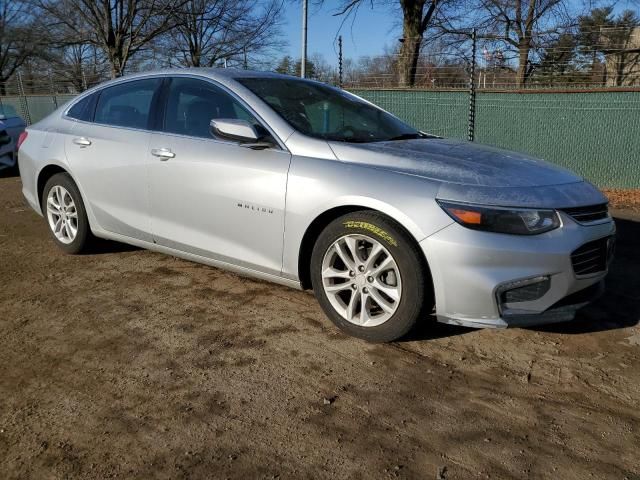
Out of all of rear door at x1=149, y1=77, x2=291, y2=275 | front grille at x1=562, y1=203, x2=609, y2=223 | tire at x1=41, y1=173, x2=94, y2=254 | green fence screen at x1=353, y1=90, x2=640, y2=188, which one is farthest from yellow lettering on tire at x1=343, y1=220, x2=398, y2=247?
green fence screen at x1=353, y1=90, x2=640, y2=188

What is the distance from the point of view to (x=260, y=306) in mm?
3719

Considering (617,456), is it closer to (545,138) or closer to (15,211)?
(15,211)

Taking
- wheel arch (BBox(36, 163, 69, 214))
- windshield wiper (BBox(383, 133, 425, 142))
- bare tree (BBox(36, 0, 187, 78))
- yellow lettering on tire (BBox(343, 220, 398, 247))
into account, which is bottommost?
yellow lettering on tire (BBox(343, 220, 398, 247))

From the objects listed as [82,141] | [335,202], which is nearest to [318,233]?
[335,202]

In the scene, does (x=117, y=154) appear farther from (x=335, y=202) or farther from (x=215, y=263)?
(x=335, y=202)

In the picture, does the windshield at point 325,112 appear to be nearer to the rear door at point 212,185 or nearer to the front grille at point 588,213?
the rear door at point 212,185

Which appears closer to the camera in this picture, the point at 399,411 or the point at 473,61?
the point at 399,411

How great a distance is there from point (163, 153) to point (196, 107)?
1.33ft

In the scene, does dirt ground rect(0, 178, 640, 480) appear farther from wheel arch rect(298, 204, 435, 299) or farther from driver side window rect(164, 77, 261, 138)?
driver side window rect(164, 77, 261, 138)

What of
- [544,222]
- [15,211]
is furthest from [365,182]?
[15,211]

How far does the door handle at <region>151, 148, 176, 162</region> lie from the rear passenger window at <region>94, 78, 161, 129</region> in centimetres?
32

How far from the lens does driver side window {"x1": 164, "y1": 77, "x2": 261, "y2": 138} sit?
149 inches

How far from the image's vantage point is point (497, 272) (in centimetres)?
279

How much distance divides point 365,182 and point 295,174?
46 cm
